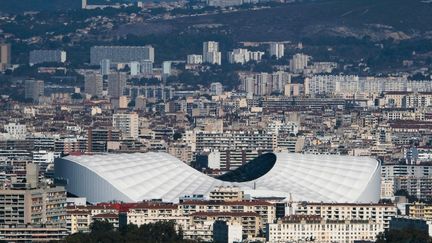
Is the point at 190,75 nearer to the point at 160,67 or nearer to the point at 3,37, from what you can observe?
the point at 160,67

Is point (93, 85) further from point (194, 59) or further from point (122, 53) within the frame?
point (122, 53)

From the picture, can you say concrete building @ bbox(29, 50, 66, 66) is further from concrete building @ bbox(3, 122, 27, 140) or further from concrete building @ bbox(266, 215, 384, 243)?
concrete building @ bbox(266, 215, 384, 243)

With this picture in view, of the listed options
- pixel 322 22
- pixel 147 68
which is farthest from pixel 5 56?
pixel 322 22

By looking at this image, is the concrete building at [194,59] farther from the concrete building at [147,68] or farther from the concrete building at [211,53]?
the concrete building at [147,68]

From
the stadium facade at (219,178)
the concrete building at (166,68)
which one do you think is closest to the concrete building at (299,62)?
the concrete building at (166,68)

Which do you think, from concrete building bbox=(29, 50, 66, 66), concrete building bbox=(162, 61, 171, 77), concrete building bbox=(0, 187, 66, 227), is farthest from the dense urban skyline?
concrete building bbox=(29, 50, 66, 66)

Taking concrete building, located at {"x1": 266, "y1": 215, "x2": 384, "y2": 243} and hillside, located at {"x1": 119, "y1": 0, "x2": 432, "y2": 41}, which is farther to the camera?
hillside, located at {"x1": 119, "y1": 0, "x2": 432, "y2": 41}
